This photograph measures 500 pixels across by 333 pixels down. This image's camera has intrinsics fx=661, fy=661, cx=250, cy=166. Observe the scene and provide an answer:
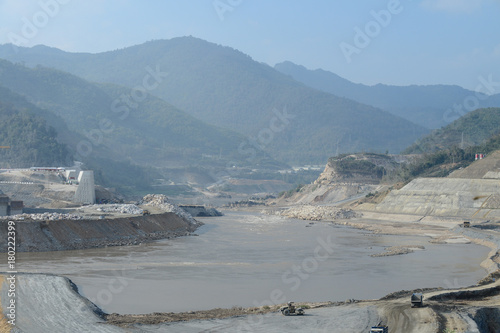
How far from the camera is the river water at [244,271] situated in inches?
1287

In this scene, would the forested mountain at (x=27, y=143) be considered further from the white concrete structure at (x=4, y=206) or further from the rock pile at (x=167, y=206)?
the white concrete structure at (x=4, y=206)

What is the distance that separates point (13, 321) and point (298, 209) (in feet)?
301

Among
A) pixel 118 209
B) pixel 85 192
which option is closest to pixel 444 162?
pixel 85 192

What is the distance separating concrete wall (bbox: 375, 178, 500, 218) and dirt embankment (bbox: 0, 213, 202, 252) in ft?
123

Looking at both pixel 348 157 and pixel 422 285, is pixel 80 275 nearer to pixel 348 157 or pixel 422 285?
pixel 422 285

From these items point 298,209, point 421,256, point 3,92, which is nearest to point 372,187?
point 298,209

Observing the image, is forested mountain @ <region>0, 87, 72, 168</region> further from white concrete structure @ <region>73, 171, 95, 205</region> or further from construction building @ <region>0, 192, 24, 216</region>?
construction building @ <region>0, 192, 24, 216</region>

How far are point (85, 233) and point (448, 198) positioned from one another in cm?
5317

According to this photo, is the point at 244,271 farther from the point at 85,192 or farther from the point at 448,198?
the point at 448,198

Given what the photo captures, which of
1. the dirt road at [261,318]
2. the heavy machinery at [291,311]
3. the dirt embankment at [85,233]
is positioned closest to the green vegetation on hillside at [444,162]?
the dirt embankment at [85,233]

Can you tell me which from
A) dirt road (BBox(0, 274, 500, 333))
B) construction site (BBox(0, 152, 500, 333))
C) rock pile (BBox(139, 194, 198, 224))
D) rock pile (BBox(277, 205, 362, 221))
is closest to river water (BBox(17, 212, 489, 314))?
construction site (BBox(0, 152, 500, 333))

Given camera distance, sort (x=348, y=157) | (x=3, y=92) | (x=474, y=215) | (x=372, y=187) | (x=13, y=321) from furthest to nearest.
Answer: (x=3, y=92) → (x=348, y=157) → (x=372, y=187) → (x=474, y=215) → (x=13, y=321)

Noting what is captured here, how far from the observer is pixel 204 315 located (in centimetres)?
2744

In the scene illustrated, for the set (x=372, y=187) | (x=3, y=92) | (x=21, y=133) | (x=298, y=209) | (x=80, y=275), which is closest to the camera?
(x=80, y=275)
